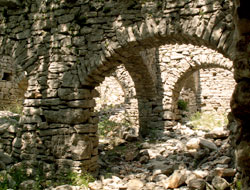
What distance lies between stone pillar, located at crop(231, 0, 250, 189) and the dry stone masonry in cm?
209

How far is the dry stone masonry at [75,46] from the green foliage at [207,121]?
5761mm

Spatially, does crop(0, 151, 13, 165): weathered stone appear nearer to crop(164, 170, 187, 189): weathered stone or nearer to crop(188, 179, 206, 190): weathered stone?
crop(164, 170, 187, 189): weathered stone

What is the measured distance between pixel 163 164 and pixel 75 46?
3.00 meters

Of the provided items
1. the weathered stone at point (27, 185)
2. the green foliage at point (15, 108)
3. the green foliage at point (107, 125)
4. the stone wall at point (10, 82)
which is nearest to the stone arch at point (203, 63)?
the green foliage at point (107, 125)

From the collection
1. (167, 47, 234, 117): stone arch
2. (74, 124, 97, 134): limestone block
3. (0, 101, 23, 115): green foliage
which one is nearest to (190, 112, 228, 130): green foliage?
(167, 47, 234, 117): stone arch

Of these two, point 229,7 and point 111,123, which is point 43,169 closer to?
point 229,7

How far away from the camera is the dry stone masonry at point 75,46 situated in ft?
12.0

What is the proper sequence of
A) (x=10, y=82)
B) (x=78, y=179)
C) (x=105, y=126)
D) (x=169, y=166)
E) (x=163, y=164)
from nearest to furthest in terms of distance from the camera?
(x=78, y=179) < (x=169, y=166) < (x=163, y=164) < (x=105, y=126) < (x=10, y=82)

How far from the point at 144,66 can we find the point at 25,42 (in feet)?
11.9

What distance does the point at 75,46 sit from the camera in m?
4.41

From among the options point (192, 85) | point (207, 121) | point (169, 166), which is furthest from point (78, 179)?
point (192, 85)

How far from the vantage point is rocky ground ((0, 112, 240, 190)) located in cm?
383

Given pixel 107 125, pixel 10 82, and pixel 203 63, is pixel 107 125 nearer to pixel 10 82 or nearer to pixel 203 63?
pixel 203 63

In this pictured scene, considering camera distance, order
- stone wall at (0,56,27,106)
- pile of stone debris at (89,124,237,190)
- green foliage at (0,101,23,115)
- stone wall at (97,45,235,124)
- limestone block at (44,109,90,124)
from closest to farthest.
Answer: pile of stone debris at (89,124,237,190) → limestone block at (44,109,90,124) → green foliage at (0,101,23,115) → stone wall at (97,45,235,124) → stone wall at (0,56,27,106)
